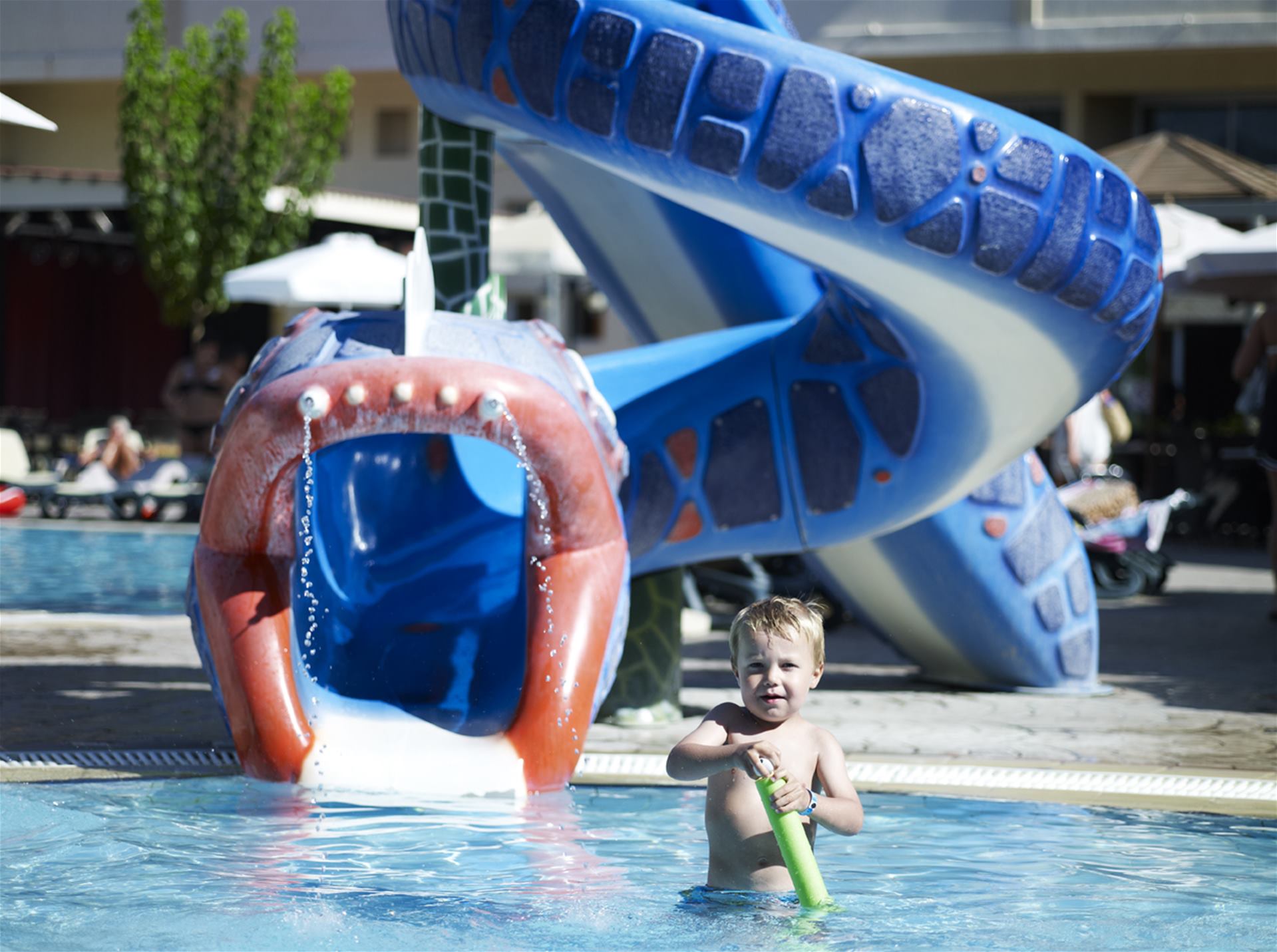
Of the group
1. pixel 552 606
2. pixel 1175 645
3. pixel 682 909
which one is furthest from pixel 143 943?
pixel 1175 645

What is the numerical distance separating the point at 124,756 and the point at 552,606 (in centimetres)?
151

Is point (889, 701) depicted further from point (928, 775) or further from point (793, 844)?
point (793, 844)

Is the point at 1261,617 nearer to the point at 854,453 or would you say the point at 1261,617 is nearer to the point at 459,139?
the point at 854,453

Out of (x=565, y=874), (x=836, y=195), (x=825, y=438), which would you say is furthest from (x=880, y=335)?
(x=565, y=874)

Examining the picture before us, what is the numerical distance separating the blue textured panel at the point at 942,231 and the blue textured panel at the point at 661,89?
0.80 meters

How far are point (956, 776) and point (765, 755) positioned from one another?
2248 mm

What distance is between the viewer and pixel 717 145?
17.4 ft

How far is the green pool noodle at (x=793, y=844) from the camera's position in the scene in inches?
139

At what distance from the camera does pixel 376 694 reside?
19.8ft

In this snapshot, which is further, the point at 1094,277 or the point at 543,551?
the point at 1094,277

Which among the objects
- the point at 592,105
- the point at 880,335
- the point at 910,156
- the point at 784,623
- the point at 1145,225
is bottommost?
the point at 784,623

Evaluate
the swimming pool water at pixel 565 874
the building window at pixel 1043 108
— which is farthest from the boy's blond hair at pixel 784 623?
the building window at pixel 1043 108

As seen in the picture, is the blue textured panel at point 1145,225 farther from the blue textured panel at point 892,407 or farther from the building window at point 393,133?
the building window at point 393,133

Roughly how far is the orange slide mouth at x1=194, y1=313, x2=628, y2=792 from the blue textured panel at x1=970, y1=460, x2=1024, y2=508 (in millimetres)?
2339
